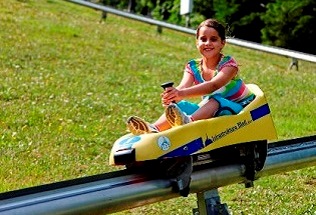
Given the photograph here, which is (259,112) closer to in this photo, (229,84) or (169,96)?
(229,84)

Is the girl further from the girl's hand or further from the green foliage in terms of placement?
the green foliage

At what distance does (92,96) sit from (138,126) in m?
5.95

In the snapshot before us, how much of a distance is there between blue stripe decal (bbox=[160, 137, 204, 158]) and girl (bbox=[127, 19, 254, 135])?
110mm

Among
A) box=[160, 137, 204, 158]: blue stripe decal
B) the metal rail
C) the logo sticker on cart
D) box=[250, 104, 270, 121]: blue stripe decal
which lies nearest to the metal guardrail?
box=[250, 104, 270, 121]: blue stripe decal

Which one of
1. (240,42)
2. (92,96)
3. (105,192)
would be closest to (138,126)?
(105,192)

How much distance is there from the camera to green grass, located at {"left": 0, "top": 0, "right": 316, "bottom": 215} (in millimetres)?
5855

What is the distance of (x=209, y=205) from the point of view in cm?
387

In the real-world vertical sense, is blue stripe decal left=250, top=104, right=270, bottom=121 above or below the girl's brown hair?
below

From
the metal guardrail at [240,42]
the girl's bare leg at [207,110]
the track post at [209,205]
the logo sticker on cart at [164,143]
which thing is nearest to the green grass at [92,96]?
the metal guardrail at [240,42]

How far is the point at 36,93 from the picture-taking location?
9094mm

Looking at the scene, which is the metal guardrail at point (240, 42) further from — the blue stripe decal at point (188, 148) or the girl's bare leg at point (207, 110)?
the blue stripe decal at point (188, 148)

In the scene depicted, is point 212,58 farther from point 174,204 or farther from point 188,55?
point 188,55

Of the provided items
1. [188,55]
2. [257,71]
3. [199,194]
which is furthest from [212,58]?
[188,55]

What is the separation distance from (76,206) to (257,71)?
1111 cm
